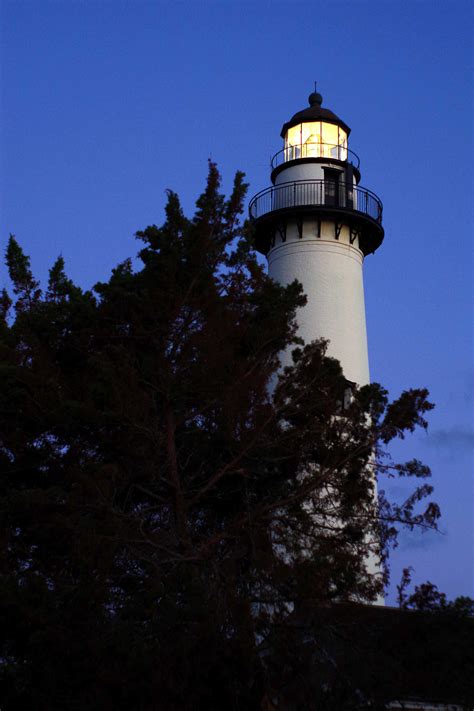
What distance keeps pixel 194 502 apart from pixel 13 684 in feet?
11.4

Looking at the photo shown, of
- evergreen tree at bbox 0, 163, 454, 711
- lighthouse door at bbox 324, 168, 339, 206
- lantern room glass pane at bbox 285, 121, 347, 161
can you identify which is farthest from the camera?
lantern room glass pane at bbox 285, 121, 347, 161

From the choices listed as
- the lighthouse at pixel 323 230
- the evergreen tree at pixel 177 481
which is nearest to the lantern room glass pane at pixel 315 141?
the lighthouse at pixel 323 230

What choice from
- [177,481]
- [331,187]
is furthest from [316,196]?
[177,481]

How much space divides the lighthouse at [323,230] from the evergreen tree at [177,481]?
19.6 ft

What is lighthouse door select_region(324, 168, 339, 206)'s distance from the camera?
24969 millimetres

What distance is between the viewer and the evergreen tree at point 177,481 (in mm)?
12531

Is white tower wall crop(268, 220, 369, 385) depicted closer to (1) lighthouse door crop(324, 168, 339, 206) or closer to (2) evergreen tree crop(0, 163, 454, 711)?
(1) lighthouse door crop(324, 168, 339, 206)

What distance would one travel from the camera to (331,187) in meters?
25.2

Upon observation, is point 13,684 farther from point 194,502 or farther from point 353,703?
point 353,703

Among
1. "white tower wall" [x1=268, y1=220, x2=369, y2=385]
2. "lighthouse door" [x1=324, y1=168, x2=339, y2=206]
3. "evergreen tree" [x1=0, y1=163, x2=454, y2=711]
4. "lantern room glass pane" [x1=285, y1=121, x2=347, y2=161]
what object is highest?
"lantern room glass pane" [x1=285, y1=121, x2=347, y2=161]

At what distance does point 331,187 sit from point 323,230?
136 cm

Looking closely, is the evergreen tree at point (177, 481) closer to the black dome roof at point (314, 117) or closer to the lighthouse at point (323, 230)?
the lighthouse at point (323, 230)

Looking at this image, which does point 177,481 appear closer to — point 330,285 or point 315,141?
point 330,285

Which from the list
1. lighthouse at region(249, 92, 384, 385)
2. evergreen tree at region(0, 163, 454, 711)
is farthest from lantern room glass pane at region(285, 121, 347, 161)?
evergreen tree at region(0, 163, 454, 711)
